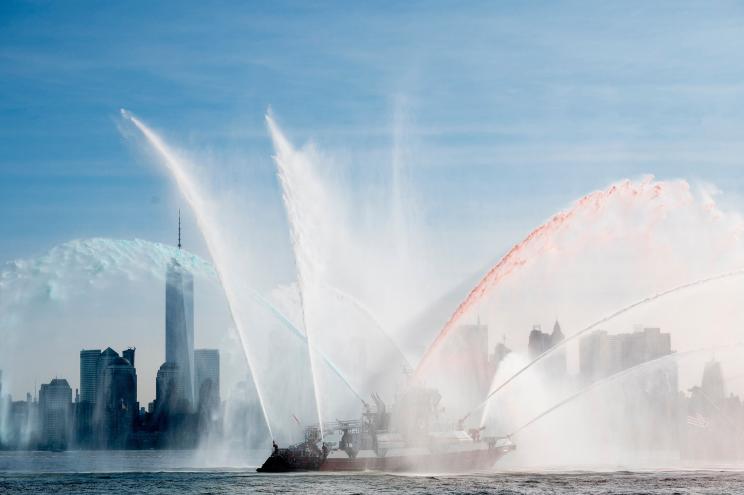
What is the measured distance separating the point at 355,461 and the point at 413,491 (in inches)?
413

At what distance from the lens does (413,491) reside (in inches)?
2936

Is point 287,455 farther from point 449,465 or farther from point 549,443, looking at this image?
point 549,443

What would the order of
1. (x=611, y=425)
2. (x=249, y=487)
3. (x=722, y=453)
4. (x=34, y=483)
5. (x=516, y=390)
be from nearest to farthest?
(x=249, y=487) → (x=34, y=483) → (x=516, y=390) → (x=611, y=425) → (x=722, y=453)

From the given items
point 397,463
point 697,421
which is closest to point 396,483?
point 397,463

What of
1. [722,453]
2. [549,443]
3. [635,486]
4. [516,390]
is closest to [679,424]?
[722,453]

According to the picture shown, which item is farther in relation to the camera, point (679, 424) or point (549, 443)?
point (679, 424)

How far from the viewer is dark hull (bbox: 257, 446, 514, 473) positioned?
3314 inches

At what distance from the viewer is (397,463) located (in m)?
84.9

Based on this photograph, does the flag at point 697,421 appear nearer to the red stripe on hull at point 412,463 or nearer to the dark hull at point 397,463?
the dark hull at point 397,463

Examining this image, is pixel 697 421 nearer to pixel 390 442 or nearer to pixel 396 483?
pixel 390 442

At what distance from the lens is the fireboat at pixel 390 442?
8400 cm

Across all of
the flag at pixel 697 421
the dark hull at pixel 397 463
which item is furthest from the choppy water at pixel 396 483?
the flag at pixel 697 421

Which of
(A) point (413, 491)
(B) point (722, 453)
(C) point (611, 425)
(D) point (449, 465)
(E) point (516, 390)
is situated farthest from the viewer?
(B) point (722, 453)

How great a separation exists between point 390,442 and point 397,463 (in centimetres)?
163
